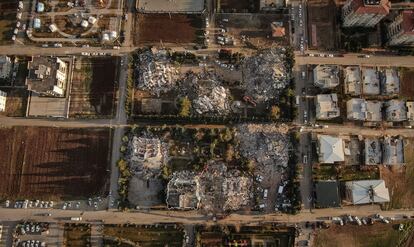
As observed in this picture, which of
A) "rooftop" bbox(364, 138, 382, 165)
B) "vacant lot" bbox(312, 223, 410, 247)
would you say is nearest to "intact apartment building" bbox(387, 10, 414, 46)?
"rooftop" bbox(364, 138, 382, 165)

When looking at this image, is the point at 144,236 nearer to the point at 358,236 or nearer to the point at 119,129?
the point at 119,129

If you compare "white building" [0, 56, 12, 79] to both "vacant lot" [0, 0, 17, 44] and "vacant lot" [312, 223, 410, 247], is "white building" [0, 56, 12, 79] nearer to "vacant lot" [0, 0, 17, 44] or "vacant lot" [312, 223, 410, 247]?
"vacant lot" [0, 0, 17, 44]

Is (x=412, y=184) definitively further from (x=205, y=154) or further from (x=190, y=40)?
(x=190, y=40)

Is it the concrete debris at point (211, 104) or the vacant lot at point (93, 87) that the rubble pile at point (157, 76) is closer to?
the vacant lot at point (93, 87)

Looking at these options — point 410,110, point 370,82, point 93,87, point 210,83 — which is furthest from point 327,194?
point 93,87

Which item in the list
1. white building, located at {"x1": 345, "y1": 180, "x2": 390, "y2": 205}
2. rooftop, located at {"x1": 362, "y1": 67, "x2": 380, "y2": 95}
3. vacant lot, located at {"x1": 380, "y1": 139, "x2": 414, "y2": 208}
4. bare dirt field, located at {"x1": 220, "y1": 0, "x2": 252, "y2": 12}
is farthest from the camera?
bare dirt field, located at {"x1": 220, "y1": 0, "x2": 252, "y2": 12}

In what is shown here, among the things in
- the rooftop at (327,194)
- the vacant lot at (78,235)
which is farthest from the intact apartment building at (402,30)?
the vacant lot at (78,235)

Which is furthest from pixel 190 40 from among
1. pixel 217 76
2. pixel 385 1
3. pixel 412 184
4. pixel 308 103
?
pixel 412 184
